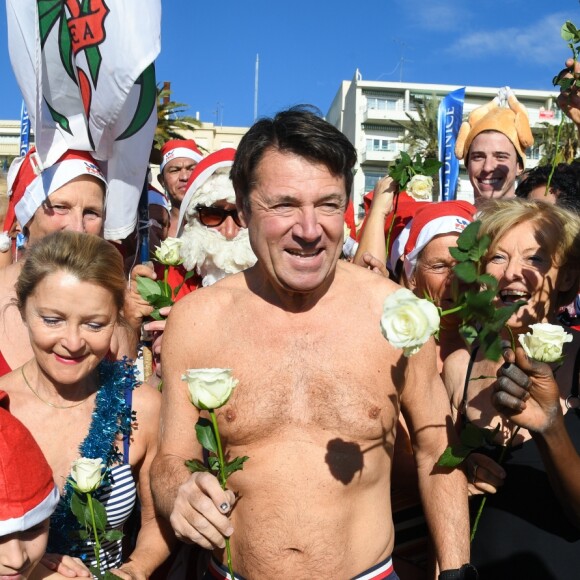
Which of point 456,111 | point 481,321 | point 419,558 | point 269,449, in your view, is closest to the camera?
point 481,321

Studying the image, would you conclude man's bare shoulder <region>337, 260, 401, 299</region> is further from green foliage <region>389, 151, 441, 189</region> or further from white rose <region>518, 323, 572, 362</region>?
green foliage <region>389, 151, 441, 189</region>

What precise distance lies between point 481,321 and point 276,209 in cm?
92

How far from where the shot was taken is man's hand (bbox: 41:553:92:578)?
253cm

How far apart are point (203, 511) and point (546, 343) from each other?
1198 millimetres

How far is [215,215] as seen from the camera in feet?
13.9

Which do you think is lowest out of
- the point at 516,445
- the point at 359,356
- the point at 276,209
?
the point at 516,445

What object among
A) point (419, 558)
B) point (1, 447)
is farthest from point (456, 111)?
point (1, 447)

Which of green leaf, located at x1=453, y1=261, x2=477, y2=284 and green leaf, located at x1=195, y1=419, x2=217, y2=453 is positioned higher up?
green leaf, located at x1=453, y1=261, x2=477, y2=284

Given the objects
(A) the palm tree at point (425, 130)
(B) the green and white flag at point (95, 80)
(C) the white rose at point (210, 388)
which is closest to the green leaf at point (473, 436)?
(C) the white rose at point (210, 388)

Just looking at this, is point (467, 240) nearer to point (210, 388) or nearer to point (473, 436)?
point (473, 436)

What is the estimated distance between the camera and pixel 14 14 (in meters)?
3.84

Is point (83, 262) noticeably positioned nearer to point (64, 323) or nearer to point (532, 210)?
point (64, 323)

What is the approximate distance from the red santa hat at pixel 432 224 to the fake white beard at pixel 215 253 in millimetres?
922

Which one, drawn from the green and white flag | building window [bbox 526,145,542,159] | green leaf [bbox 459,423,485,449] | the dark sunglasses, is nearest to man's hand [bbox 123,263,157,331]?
the green and white flag
